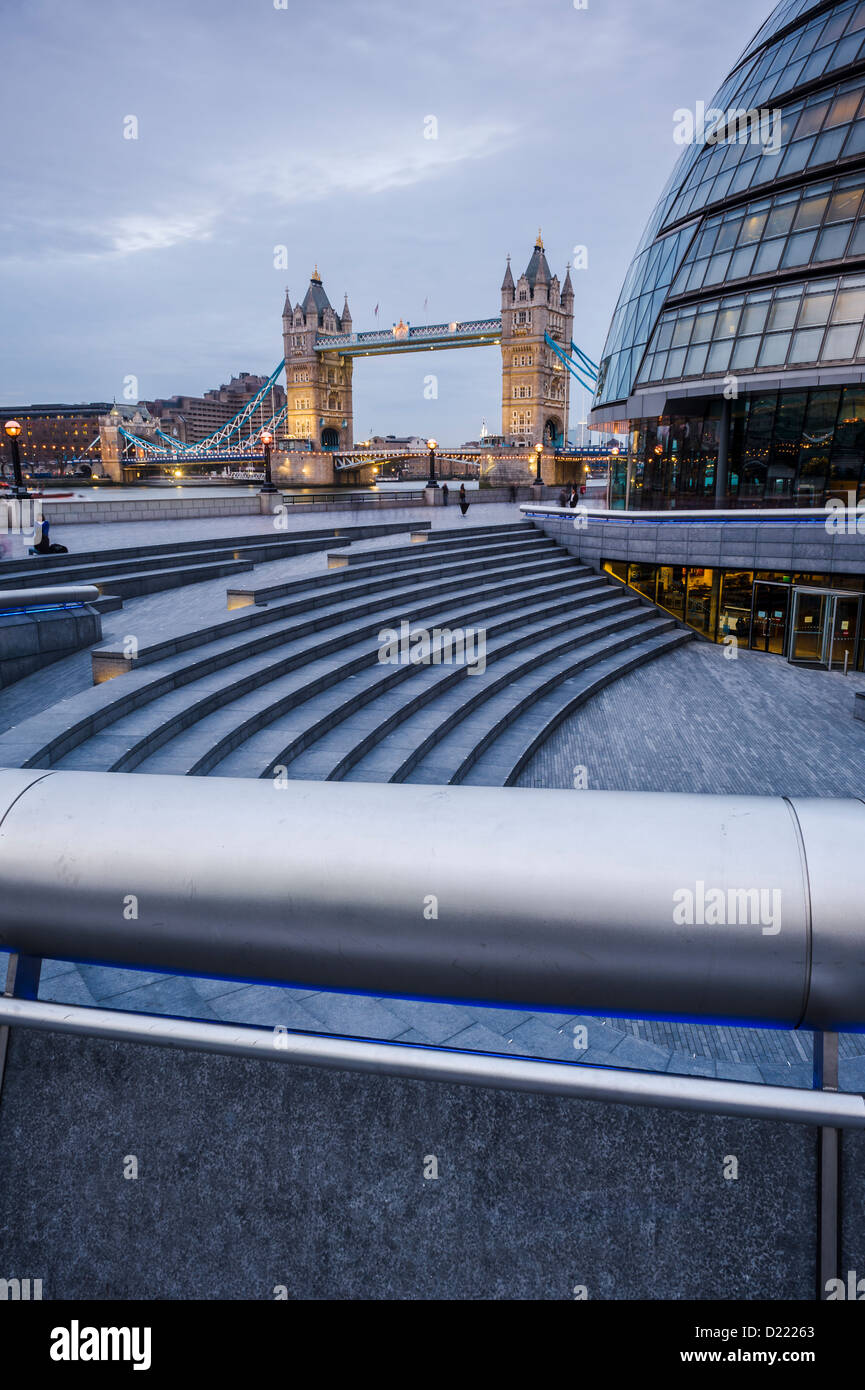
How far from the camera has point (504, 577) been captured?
74.8 ft

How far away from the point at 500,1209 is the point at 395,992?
695 mm

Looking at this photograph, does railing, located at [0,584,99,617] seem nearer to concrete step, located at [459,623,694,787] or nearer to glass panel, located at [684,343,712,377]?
concrete step, located at [459,623,694,787]

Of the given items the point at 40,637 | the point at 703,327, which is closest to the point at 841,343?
the point at 703,327

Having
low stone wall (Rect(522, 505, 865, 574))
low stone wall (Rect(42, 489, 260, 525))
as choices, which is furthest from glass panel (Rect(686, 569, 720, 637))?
low stone wall (Rect(42, 489, 260, 525))

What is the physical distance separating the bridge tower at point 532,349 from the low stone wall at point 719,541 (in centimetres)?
12492

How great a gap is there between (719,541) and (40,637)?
63.9 ft

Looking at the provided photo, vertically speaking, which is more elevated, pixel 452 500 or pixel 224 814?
pixel 452 500

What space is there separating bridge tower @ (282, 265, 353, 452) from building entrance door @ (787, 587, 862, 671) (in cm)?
15563

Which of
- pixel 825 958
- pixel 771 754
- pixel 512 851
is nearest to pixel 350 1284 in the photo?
pixel 512 851

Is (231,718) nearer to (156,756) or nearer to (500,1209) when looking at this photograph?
(156,756)

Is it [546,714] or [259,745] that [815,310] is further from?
[259,745]

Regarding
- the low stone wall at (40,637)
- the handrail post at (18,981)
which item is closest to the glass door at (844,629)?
the low stone wall at (40,637)
